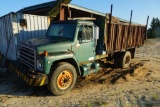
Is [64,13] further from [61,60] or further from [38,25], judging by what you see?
[61,60]

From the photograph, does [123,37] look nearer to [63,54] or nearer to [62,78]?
[63,54]

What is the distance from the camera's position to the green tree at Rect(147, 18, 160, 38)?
4362cm

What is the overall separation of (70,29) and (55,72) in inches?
71.2

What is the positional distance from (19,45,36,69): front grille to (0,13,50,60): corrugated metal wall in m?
1.64

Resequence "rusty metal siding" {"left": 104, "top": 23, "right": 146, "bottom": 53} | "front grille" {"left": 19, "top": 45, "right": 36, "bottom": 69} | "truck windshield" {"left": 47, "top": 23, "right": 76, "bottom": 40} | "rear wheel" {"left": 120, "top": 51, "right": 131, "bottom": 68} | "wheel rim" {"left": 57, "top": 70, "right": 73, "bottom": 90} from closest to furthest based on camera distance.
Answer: "front grille" {"left": 19, "top": 45, "right": 36, "bottom": 69}
"wheel rim" {"left": 57, "top": 70, "right": 73, "bottom": 90}
"truck windshield" {"left": 47, "top": 23, "right": 76, "bottom": 40}
"rusty metal siding" {"left": 104, "top": 23, "right": 146, "bottom": 53}
"rear wheel" {"left": 120, "top": 51, "right": 131, "bottom": 68}

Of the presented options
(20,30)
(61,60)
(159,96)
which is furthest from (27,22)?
(159,96)

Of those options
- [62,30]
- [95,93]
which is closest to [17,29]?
[62,30]

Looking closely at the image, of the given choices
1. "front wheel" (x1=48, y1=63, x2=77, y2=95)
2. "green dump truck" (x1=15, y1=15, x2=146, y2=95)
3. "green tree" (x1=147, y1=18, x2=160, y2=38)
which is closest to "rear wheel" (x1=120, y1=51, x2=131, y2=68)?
"green dump truck" (x1=15, y1=15, x2=146, y2=95)

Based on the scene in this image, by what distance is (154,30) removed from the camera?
150 feet

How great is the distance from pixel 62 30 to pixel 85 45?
41.9 inches

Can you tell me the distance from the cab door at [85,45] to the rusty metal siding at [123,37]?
38.2 inches

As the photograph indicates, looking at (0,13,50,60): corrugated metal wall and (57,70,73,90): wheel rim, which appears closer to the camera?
(57,70,73,90): wheel rim

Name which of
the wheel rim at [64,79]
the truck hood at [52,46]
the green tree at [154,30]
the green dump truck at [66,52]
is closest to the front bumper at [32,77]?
the green dump truck at [66,52]

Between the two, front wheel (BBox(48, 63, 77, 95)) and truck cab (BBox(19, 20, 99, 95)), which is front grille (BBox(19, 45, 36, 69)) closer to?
truck cab (BBox(19, 20, 99, 95))
